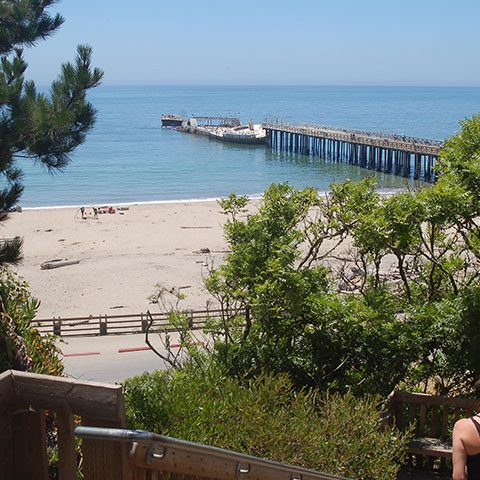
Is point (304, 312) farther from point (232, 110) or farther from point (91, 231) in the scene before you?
point (232, 110)

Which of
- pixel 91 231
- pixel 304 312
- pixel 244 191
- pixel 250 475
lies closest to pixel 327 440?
pixel 250 475

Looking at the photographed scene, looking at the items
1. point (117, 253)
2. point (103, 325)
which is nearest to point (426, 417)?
point (103, 325)

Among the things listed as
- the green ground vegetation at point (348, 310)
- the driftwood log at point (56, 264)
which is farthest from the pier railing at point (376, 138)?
the green ground vegetation at point (348, 310)

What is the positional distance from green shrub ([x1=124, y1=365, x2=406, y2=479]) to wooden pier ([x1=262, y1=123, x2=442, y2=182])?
46854 millimetres

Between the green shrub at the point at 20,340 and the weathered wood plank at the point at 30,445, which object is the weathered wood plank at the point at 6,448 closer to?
the weathered wood plank at the point at 30,445


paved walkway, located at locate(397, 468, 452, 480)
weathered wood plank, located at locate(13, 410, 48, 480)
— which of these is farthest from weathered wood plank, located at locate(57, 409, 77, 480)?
paved walkway, located at locate(397, 468, 452, 480)

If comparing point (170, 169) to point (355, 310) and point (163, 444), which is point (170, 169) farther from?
point (163, 444)

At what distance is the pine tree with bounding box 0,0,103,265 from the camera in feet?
30.2

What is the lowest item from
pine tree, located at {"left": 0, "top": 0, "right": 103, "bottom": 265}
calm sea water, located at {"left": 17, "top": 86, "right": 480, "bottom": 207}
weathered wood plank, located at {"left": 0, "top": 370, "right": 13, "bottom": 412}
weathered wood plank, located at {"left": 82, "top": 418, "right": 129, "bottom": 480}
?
calm sea water, located at {"left": 17, "top": 86, "right": 480, "bottom": 207}

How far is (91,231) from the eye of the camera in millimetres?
39500

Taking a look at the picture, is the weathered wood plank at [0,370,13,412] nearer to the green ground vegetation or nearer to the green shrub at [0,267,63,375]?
the green shrub at [0,267,63,375]

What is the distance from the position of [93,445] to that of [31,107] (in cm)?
743

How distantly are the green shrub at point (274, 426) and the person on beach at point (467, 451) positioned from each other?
1.30 metres

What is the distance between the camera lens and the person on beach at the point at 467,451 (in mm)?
3713
